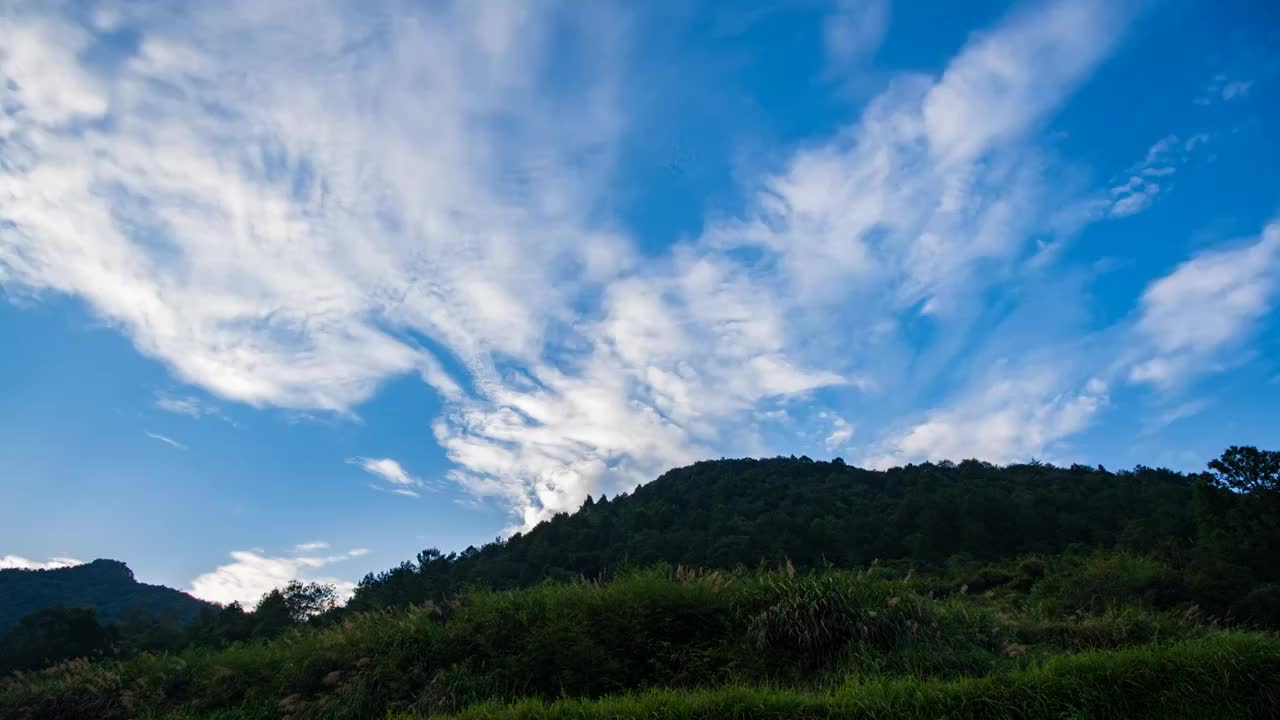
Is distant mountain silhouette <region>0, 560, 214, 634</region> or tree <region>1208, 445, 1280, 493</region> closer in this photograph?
tree <region>1208, 445, 1280, 493</region>

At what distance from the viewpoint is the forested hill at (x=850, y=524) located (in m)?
51.7

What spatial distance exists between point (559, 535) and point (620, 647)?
6725 centimetres

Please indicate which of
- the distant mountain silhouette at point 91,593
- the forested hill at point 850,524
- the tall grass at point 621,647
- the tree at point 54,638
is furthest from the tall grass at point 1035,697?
the distant mountain silhouette at point 91,593

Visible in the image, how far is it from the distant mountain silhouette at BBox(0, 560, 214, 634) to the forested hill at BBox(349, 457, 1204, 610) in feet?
109

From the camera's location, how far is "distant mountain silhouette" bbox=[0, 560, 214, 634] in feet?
230

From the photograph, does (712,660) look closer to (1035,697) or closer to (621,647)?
(621,647)

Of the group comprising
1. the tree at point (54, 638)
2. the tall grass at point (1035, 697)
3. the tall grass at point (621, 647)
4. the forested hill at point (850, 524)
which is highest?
the forested hill at point (850, 524)

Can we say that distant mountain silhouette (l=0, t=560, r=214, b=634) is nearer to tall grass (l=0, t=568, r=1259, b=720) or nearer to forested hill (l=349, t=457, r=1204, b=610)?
forested hill (l=349, t=457, r=1204, b=610)

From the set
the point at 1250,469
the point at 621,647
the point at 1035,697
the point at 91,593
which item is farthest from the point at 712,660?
the point at 91,593

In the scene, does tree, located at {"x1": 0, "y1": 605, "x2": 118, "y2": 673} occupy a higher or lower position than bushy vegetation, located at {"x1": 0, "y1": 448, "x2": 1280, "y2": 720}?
higher

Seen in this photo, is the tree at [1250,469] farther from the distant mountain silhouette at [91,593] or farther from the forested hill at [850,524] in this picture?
the distant mountain silhouette at [91,593]

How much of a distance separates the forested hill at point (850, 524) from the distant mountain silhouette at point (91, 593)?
3323cm

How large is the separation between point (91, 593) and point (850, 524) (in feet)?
296

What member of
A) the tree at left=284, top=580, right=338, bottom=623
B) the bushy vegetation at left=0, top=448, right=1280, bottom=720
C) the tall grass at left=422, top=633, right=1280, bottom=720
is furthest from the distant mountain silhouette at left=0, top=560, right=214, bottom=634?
the tall grass at left=422, top=633, right=1280, bottom=720
